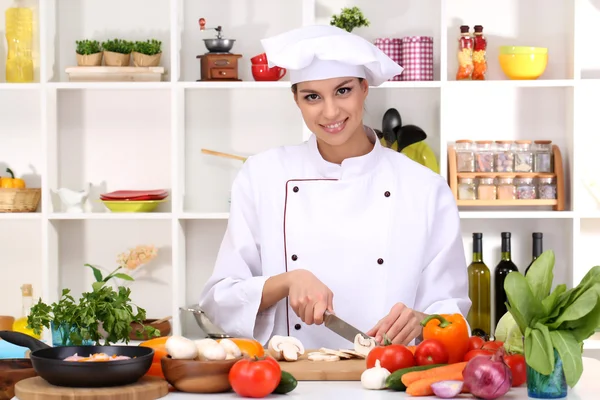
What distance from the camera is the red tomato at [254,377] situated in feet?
5.01

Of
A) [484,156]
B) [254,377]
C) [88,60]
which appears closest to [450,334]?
[254,377]

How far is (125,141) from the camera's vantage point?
4.11 metres

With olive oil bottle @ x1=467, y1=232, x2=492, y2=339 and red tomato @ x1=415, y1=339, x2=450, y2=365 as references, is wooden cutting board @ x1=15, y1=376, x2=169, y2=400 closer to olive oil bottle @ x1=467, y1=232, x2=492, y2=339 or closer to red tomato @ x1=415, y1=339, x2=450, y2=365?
red tomato @ x1=415, y1=339, x2=450, y2=365

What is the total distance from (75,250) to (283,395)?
2.74 m

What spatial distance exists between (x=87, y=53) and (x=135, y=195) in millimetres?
665

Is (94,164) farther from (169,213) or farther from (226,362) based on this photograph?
(226,362)

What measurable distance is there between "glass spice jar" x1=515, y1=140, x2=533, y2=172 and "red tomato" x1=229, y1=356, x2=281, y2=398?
99.2 inches

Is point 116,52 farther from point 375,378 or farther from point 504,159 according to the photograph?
point 375,378

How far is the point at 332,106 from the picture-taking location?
226cm

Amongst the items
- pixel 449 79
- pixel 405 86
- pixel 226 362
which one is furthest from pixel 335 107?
pixel 449 79

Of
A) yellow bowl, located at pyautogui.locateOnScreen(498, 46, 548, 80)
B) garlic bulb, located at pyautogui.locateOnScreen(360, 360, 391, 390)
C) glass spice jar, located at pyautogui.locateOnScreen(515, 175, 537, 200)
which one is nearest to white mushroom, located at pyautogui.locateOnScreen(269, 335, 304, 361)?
garlic bulb, located at pyautogui.locateOnScreen(360, 360, 391, 390)

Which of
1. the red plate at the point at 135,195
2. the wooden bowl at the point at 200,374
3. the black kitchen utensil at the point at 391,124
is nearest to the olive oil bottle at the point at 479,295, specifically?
the black kitchen utensil at the point at 391,124

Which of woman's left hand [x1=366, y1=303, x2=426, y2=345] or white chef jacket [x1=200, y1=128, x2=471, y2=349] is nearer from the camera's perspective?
woman's left hand [x1=366, y1=303, x2=426, y2=345]

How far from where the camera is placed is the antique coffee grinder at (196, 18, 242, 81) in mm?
3805
